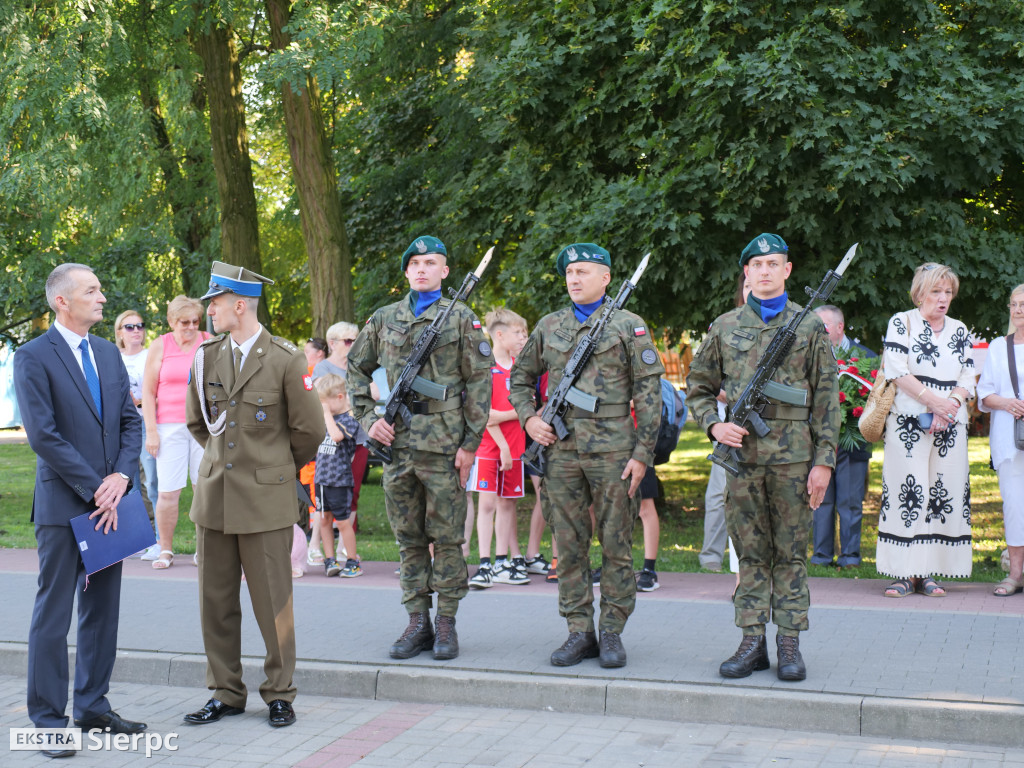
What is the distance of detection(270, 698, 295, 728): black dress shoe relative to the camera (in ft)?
18.3

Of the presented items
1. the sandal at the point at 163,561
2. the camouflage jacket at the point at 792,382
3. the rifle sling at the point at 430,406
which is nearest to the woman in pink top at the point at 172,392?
the sandal at the point at 163,561

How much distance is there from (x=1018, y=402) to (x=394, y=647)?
4.59m

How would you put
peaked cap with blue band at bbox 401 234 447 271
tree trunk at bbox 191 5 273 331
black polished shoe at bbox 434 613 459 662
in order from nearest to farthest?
black polished shoe at bbox 434 613 459 662 < peaked cap with blue band at bbox 401 234 447 271 < tree trunk at bbox 191 5 273 331

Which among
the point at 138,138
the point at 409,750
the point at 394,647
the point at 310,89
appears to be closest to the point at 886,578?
the point at 394,647

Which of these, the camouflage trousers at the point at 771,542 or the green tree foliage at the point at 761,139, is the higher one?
the green tree foliage at the point at 761,139

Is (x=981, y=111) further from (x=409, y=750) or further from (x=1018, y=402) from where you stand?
(x=409, y=750)

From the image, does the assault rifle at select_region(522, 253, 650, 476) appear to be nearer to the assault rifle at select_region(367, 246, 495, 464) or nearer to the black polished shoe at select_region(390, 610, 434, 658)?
the assault rifle at select_region(367, 246, 495, 464)

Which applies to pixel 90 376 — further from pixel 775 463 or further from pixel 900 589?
pixel 900 589

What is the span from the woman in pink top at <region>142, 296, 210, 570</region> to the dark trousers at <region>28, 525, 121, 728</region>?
4.05 m

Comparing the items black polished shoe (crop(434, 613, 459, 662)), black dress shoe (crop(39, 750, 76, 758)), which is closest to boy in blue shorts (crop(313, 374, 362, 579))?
black polished shoe (crop(434, 613, 459, 662))

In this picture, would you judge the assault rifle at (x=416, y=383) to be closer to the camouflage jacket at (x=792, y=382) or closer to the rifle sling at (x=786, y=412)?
the camouflage jacket at (x=792, y=382)

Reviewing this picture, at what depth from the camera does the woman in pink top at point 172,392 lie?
372 inches

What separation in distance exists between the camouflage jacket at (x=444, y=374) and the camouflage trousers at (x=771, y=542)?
1531 mm

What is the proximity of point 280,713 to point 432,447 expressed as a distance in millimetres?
1656
